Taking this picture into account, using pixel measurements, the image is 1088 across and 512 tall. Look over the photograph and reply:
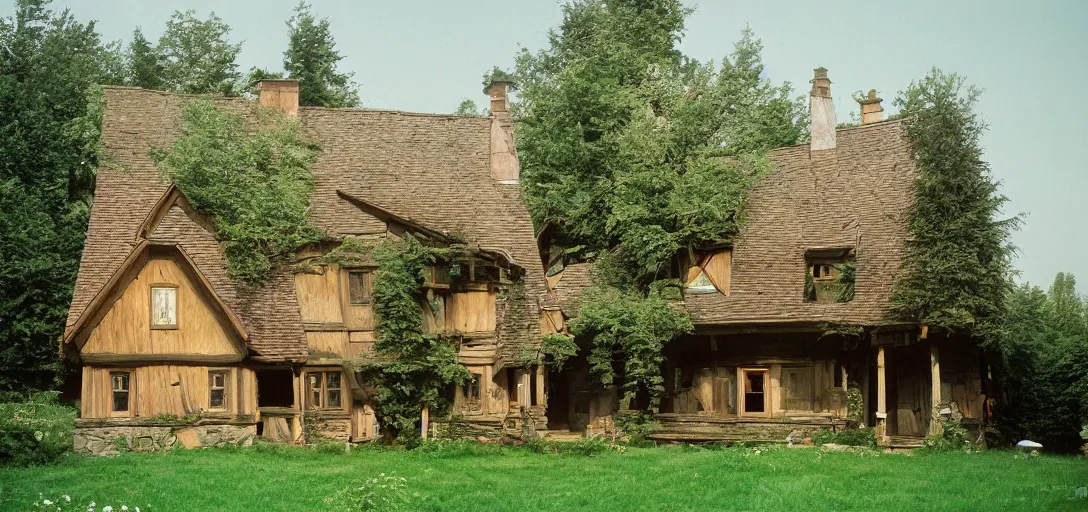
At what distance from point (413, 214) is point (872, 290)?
1228 centimetres

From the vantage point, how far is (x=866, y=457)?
1310 inches

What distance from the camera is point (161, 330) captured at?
1398 inches

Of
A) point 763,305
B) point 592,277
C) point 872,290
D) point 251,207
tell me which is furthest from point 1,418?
point 872,290

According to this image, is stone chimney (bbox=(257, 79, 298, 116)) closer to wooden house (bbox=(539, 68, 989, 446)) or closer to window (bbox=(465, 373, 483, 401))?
wooden house (bbox=(539, 68, 989, 446))

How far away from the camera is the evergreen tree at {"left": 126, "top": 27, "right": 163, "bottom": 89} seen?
52.7 metres

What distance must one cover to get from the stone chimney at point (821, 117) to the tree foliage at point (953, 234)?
467cm

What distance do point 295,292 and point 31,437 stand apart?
28.6 feet

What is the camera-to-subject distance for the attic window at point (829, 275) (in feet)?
129

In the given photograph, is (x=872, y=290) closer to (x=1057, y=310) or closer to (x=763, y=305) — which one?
(x=763, y=305)

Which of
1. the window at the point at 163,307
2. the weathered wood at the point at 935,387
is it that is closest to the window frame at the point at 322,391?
the window at the point at 163,307

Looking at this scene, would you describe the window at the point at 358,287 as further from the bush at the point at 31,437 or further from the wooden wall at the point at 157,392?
the bush at the point at 31,437

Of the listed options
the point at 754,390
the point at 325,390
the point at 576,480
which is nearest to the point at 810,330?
the point at 754,390

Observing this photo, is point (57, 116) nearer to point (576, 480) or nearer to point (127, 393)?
point (127, 393)

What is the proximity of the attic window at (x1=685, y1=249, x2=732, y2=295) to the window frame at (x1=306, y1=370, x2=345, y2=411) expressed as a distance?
391 inches
